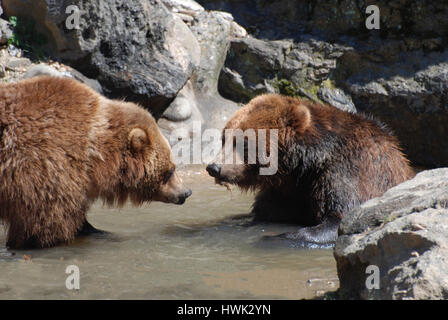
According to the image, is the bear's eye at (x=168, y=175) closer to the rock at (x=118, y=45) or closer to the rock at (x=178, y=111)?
the rock at (x=118, y=45)

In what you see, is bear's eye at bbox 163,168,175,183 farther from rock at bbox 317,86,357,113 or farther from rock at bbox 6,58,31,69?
rock at bbox 317,86,357,113

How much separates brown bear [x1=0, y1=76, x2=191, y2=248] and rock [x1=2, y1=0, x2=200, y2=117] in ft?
13.3

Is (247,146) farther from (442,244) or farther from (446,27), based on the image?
(446,27)

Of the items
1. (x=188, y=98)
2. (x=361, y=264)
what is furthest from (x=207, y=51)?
(x=361, y=264)

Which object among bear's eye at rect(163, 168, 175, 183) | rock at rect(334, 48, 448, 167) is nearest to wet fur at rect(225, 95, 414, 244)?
bear's eye at rect(163, 168, 175, 183)

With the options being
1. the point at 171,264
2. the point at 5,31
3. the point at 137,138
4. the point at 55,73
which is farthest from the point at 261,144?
the point at 5,31

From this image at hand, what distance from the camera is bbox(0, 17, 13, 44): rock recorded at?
1016 centimetres

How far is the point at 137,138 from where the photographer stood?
5.82m

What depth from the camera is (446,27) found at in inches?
428

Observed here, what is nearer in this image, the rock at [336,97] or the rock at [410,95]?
the rock at [410,95]

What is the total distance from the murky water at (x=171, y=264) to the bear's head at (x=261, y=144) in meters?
0.65

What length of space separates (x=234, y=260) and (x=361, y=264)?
178 centimetres

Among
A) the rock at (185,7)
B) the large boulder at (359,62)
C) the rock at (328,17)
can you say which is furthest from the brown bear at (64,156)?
the rock at (185,7)

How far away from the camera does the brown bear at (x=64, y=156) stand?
17.3ft
